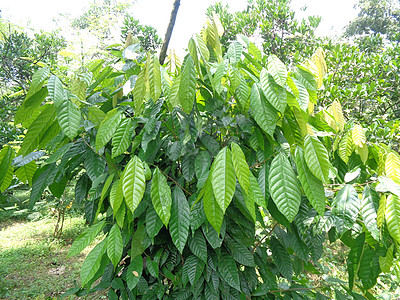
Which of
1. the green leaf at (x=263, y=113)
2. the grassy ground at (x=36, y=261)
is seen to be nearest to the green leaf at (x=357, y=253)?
the green leaf at (x=263, y=113)

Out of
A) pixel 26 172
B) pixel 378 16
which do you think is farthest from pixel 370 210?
pixel 378 16

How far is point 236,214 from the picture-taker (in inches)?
27.8

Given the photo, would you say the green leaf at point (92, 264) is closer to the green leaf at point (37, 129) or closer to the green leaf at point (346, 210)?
the green leaf at point (37, 129)

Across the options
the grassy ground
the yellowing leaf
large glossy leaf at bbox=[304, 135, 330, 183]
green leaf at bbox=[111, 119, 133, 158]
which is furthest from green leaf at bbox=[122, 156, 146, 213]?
the grassy ground

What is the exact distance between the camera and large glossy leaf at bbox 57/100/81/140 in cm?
59

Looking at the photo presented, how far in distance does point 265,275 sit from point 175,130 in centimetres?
57

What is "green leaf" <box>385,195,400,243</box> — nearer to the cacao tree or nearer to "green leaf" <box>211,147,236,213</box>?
the cacao tree

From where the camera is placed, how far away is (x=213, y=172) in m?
0.48

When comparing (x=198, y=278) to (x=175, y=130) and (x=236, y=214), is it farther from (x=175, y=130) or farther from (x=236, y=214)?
(x=175, y=130)

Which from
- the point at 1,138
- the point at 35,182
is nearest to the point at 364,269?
the point at 35,182

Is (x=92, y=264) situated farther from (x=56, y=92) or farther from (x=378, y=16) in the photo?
(x=378, y=16)

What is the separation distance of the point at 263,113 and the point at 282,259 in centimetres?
50

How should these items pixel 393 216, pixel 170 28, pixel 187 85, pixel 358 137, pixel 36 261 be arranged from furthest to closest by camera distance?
pixel 36 261
pixel 170 28
pixel 358 137
pixel 187 85
pixel 393 216

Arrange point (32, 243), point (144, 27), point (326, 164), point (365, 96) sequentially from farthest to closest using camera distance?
point (144, 27)
point (32, 243)
point (365, 96)
point (326, 164)
